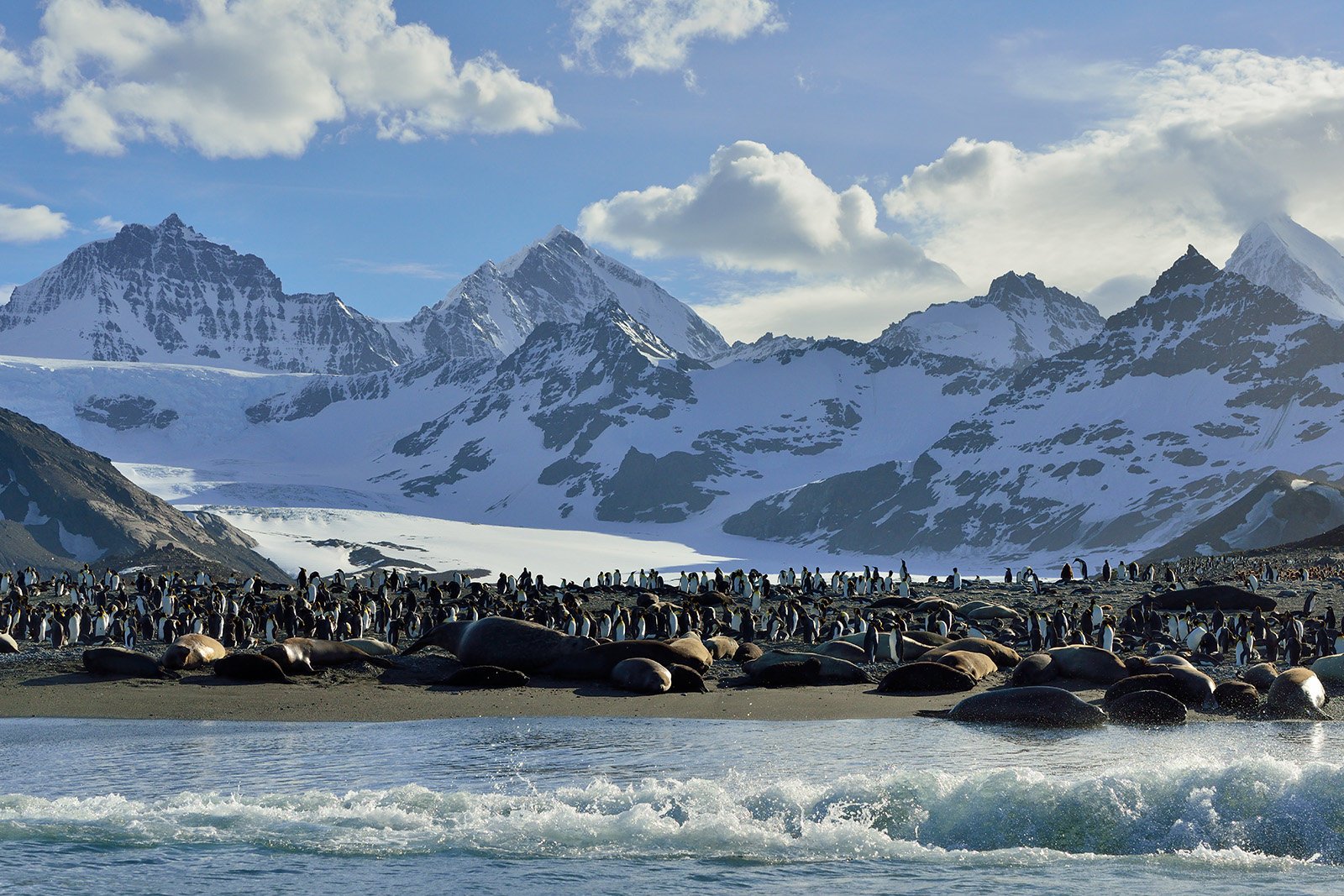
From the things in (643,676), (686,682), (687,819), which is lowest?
(687,819)

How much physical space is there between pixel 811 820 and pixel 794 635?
23928 millimetres

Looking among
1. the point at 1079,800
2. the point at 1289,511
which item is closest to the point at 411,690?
the point at 1079,800

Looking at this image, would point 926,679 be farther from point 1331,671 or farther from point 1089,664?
point 1331,671

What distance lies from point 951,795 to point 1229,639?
21.1 metres

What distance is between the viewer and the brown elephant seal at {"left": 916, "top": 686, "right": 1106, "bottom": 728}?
2033 cm

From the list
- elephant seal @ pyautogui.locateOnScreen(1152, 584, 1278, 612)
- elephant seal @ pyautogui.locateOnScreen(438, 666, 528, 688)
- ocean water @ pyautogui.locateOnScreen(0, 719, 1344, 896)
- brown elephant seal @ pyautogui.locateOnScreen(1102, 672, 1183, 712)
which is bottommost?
ocean water @ pyautogui.locateOnScreen(0, 719, 1344, 896)

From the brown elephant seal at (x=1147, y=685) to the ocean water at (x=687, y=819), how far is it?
11.9 ft

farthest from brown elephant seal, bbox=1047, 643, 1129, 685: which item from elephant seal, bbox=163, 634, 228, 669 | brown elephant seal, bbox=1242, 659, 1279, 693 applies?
elephant seal, bbox=163, 634, 228, 669

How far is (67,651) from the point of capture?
29703mm

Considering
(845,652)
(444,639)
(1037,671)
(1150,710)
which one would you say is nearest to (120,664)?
(444,639)

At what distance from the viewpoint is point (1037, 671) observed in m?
25.5

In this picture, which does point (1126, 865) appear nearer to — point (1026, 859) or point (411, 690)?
point (1026, 859)

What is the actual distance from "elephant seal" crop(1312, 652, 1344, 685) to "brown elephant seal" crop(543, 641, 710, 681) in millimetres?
12281

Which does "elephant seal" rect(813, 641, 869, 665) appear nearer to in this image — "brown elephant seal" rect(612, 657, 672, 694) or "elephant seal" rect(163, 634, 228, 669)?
"brown elephant seal" rect(612, 657, 672, 694)
